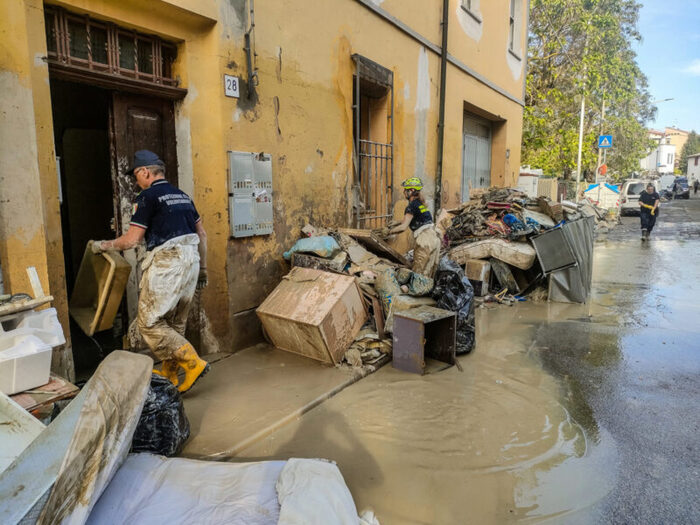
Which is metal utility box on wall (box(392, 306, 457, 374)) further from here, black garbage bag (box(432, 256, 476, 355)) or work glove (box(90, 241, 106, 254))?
work glove (box(90, 241, 106, 254))

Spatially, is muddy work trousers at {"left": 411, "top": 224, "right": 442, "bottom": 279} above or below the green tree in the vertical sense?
below

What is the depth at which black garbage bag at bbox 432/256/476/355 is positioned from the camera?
487 cm

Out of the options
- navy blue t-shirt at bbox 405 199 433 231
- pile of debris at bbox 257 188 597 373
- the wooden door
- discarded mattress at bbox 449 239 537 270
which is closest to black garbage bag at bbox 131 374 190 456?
pile of debris at bbox 257 188 597 373

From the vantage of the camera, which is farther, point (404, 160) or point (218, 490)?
point (404, 160)

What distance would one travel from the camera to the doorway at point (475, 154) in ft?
36.0

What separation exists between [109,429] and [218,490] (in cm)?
57

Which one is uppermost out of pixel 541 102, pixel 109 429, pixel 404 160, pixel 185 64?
pixel 541 102

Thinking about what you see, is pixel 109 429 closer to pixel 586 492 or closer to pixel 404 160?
pixel 586 492

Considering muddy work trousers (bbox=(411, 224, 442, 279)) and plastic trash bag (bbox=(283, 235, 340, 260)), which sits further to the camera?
muddy work trousers (bbox=(411, 224, 442, 279))

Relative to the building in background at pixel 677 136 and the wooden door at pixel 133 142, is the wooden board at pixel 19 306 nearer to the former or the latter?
the wooden door at pixel 133 142

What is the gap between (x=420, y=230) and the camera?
21.1 feet

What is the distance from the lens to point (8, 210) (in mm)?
3125

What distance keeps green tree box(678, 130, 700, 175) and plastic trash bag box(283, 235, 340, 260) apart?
85987 mm

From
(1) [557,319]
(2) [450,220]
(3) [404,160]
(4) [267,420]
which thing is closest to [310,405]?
(4) [267,420]
